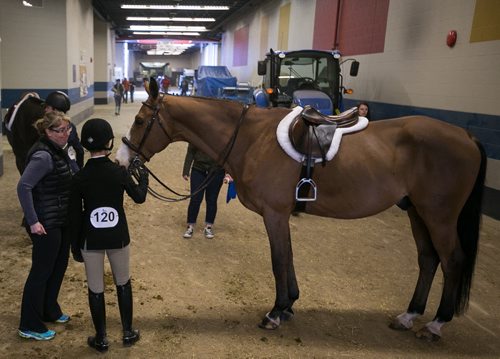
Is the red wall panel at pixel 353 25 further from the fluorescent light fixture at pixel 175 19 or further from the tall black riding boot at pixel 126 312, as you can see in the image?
the fluorescent light fixture at pixel 175 19

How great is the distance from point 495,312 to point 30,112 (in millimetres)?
4547

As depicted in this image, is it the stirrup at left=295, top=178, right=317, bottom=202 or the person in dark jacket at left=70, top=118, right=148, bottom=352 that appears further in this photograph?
the stirrup at left=295, top=178, right=317, bottom=202

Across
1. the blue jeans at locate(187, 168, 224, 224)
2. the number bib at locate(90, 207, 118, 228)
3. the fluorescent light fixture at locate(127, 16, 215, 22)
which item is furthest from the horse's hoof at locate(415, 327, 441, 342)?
the fluorescent light fixture at locate(127, 16, 215, 22)

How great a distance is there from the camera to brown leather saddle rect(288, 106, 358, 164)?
114 inches

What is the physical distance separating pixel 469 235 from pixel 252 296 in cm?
176

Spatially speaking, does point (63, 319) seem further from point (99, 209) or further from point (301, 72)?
point (301, 72)

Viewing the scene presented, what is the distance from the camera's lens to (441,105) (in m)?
7.23

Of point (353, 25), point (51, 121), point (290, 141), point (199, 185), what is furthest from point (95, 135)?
point (353, 25)

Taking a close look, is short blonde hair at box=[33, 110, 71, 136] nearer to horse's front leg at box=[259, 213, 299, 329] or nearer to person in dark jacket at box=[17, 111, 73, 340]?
person in dark jacket at box=[17, 111, 73, 340]

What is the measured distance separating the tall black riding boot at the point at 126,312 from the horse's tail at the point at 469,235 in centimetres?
230

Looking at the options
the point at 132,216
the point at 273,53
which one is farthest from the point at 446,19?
the point at 132,216

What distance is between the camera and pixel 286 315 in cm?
321

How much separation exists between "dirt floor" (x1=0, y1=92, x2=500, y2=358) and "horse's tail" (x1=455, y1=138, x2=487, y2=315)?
34 centimetres

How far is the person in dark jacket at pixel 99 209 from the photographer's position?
242cm
